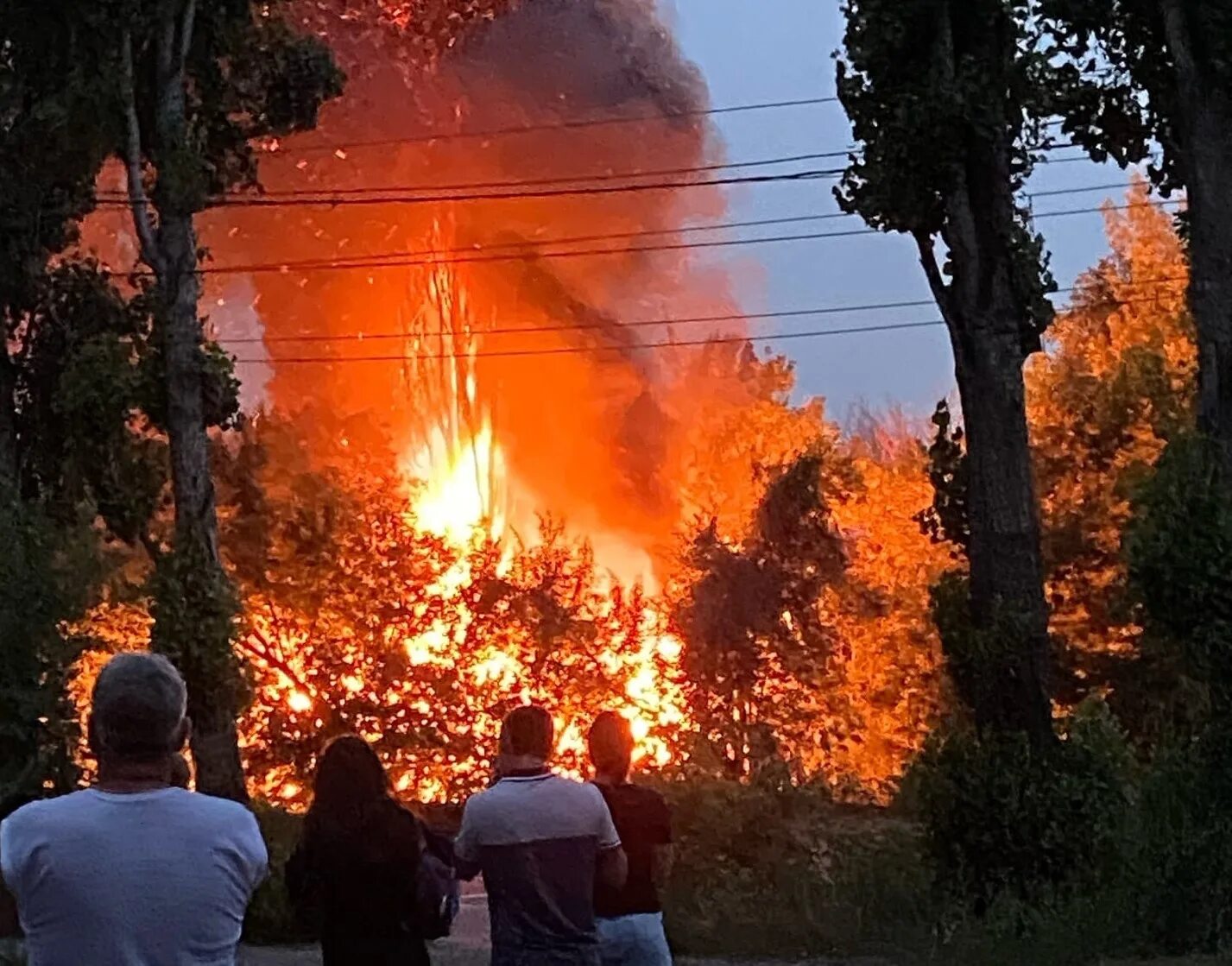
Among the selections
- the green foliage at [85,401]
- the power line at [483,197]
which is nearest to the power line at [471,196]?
the power line at [483,197]

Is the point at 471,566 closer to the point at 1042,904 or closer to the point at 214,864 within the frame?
the point at 1042,904

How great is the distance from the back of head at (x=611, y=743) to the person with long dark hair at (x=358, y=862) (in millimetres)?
1113

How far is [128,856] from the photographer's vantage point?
3533 mm

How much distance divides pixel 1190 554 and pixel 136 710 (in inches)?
373

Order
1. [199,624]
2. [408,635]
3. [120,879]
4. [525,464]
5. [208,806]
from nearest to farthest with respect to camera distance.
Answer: [120,879], [208,806], [199,624], [408,635], [525,464]

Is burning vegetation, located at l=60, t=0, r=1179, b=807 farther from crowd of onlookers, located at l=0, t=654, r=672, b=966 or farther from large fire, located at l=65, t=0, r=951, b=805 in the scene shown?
crowd of onlookers, located at l=0, t=654, r=672, b=966

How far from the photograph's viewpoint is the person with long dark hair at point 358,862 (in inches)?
226

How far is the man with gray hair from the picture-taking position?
352 cm

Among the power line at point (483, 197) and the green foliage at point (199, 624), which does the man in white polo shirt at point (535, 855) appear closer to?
the green foliage at point (199, 624)

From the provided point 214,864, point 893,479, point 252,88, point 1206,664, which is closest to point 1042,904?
point 1206,664

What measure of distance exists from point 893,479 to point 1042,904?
1122 inches

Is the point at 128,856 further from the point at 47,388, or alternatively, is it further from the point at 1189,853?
the point at 47,388

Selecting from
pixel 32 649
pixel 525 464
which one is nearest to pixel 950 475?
pixel 32 649

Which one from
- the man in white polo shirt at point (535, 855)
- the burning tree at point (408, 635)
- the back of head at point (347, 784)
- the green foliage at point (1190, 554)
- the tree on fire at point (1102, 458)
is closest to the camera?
the back of head at point (347, 784)
